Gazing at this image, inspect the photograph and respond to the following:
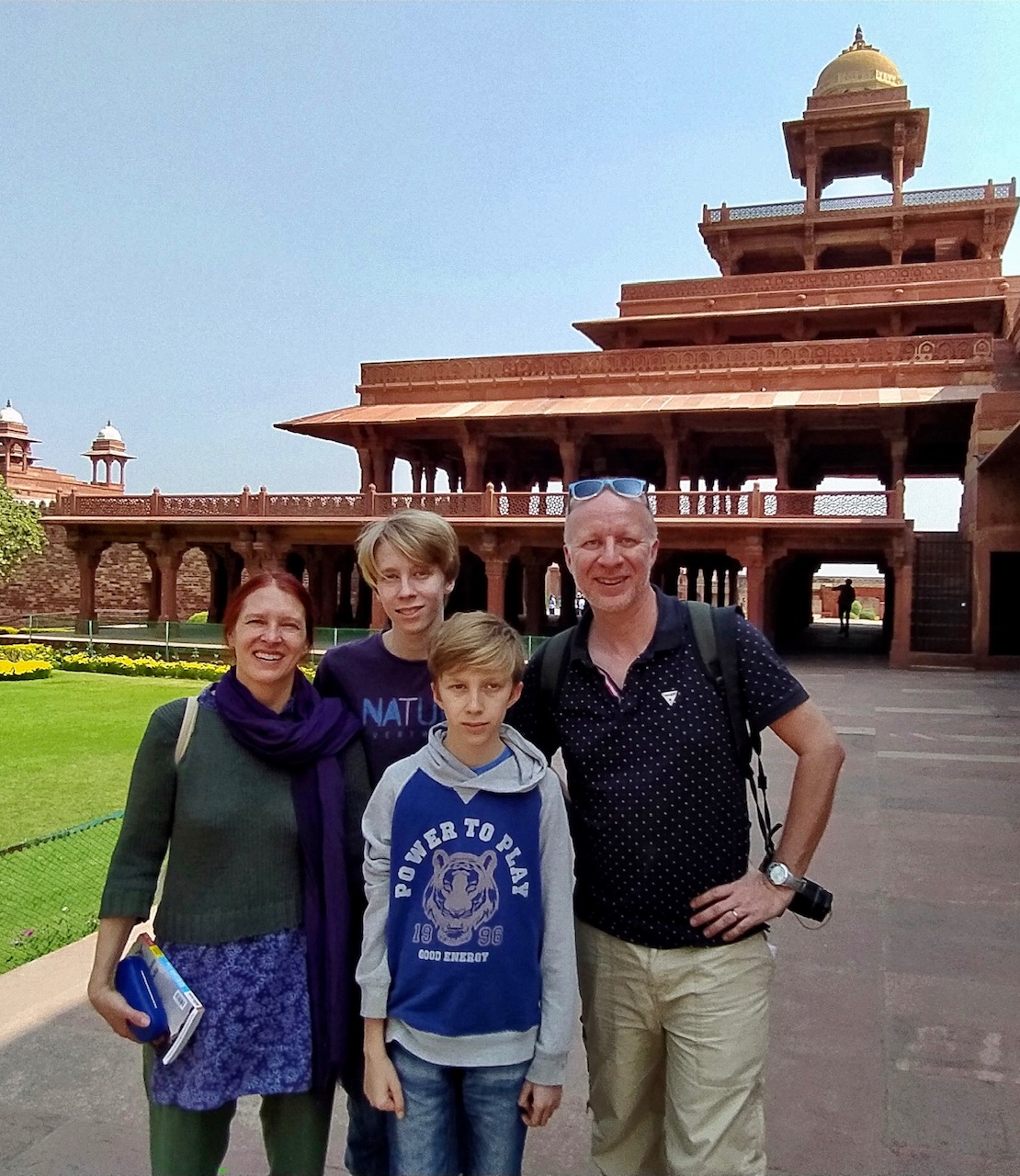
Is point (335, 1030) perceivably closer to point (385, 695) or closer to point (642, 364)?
point (385, 695)

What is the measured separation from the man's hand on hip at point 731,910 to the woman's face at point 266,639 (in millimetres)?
1090

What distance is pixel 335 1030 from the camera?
2.08 m

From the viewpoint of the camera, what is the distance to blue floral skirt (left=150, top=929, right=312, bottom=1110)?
79.7 inches

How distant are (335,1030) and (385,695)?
78 cm

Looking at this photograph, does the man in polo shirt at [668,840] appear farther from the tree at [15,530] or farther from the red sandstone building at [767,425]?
the tree at [15,530]

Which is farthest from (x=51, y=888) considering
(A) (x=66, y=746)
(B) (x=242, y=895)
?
(A) (x=66, y=746)

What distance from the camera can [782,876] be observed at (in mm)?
2100

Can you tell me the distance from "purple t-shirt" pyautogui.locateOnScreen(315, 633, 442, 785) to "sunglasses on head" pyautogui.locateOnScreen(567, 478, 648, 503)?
1.97 feet

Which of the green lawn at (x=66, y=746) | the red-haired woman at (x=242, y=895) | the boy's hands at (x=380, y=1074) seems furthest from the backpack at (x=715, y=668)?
the green lawn at (x=66, y=746)

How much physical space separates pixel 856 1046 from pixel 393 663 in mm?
2247

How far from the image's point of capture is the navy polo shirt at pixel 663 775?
202 centimetres

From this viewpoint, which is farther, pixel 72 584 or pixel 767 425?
pixel 72 584

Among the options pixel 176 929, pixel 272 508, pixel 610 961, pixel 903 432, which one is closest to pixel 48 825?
pixel 176 929

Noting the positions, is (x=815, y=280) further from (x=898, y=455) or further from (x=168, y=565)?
(x=168, y=565)
